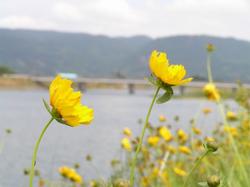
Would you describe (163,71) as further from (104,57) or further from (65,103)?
(104,57)

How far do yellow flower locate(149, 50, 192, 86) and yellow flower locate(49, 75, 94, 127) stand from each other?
124 millimetres

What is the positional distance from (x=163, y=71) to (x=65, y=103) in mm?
157

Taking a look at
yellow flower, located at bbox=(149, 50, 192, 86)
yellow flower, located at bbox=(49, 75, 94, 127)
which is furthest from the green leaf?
yellow flower, located at bbox=(49, 75, 94, 127)

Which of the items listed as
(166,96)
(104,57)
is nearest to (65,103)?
(166,96)

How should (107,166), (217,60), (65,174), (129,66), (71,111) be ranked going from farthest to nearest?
(129,66), (217,60), (107,166), (65,174), (71,111)

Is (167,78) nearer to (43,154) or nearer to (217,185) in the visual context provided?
(217,185)

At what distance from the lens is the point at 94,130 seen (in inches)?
428

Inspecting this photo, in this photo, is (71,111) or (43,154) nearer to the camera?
(71,111)

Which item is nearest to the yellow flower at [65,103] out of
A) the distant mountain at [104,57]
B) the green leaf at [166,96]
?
the green leaf at [166,96]

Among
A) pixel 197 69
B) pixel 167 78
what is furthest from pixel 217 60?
pixel 167 78

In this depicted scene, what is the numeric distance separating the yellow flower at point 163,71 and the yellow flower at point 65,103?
0.12 meters

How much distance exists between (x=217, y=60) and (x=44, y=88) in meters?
112

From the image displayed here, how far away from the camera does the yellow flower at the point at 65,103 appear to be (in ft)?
2.40

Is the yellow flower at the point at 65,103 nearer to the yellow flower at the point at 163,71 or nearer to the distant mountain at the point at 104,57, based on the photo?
the yellow flower at the point at 163,71
